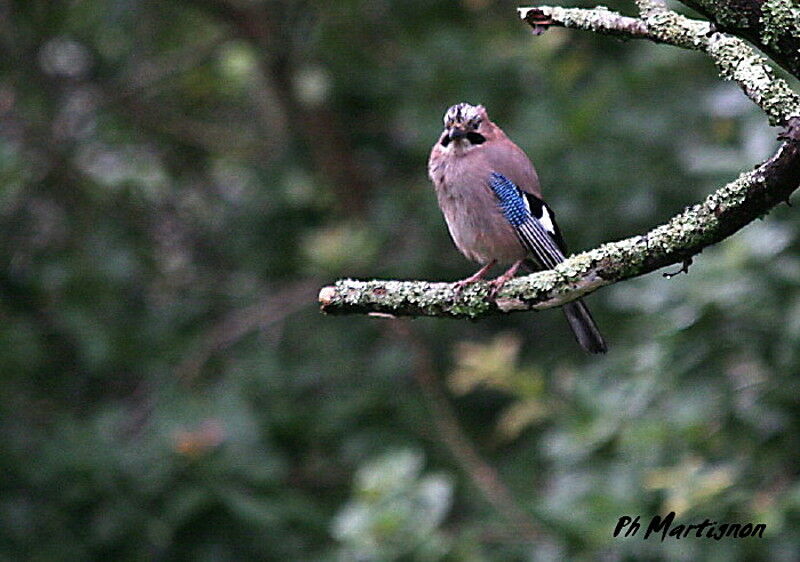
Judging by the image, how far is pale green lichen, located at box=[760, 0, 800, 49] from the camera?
2.35 metres

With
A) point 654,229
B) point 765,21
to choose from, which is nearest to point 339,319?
point 654,229

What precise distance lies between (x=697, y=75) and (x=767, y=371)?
242 cm

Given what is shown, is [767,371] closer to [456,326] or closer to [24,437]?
[456,326]

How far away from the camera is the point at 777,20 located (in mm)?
2359

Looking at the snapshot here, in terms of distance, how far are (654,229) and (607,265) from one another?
0.24 metres

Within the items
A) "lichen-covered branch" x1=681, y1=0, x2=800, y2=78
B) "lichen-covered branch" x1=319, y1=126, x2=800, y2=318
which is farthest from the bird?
"lichen-covered branch" x1=681, y1=0, x2=800, y2=78

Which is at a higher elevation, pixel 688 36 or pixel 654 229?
pixel 688 36

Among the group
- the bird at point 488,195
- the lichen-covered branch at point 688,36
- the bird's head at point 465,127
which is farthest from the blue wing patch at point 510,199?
the lichen-covered branch at point 688,36

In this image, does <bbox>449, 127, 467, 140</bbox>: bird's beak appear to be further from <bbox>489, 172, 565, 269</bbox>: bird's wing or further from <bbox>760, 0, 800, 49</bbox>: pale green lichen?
<bbox>760, 0, 800, 49</bbox>: pale green lichen

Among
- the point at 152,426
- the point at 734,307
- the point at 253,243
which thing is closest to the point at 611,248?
the point at 734,307

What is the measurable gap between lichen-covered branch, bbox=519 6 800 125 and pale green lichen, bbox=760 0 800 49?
14 cm

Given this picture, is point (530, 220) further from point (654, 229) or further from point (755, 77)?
point (755, 77)

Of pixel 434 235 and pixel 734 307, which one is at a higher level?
pixel 434 235

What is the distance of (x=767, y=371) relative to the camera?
485 centimetres
